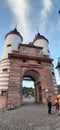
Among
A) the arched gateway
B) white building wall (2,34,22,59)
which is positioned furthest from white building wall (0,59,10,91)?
white building wall (2,34,22,59)

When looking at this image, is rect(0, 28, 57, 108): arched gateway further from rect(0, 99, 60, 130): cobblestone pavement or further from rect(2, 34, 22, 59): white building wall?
rect(0, 99, 60, 130): cobblestone pavement

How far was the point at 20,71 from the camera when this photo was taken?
83.5 feet

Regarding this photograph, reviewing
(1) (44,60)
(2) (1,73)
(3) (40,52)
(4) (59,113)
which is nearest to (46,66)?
(1) (44,60)

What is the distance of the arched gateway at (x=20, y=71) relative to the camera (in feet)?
75.9

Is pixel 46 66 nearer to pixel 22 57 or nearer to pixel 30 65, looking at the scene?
pixel 30 65

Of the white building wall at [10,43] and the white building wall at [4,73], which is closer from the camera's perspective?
the white building wall at [4,73]

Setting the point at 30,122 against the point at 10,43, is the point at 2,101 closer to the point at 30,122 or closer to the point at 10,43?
the point at 30,122

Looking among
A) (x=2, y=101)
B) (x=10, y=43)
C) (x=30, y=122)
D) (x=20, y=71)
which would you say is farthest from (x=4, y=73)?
(x=30, y=122)

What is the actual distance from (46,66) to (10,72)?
24.5ft

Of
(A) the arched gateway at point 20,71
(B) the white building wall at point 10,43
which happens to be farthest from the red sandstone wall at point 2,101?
(B) the white building wall at point 10,43

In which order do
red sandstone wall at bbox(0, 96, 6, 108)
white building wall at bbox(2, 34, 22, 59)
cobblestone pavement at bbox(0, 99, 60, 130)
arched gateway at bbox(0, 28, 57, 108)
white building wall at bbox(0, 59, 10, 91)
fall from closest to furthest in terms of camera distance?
cobblestone pavement at bbox(0, 99, 60, 130)
red sandstone wall at bbox(0, 96, 6, 108)
arched gateway at bbox(0, 28, 57, 108)
white building wall at bbox(0, 59, 10, 91)
white building wall at bbox(2, 34, 22, 59)

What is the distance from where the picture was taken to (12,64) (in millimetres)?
25750

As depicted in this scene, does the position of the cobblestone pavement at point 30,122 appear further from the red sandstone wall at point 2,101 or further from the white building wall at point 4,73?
the white building wall at point 4,73

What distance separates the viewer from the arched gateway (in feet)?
75.9
